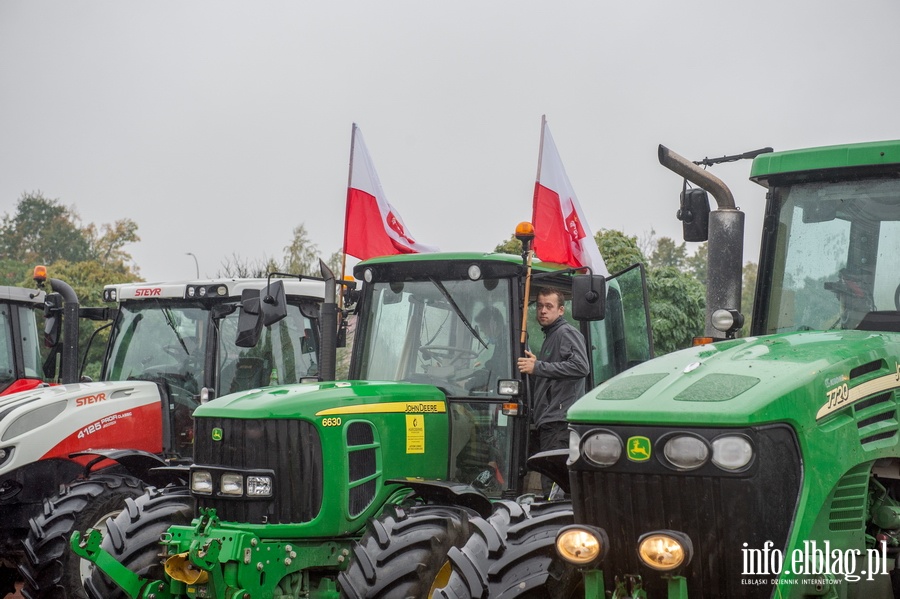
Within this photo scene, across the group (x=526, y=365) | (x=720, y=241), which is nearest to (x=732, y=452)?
(x=720, y=241)

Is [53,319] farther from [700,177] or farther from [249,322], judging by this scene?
[700,177]

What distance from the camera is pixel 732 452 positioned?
12.5ft

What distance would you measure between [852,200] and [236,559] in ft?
12.1

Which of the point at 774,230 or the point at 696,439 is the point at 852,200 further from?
the point at 696,439

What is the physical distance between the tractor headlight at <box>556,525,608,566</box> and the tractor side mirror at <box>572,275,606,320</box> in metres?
2.25

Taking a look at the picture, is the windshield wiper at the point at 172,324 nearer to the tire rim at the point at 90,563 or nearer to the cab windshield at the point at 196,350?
the cab windshield at the point at 196,350

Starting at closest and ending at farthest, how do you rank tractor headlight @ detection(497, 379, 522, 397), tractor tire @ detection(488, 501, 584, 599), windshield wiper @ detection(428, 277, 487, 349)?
tractor tire @ detection(488, 501, 584, 599)
tractor headlight @ detection(497, 379, 522, 397)
windshield wiper @ detection(428, 277, 487, 349)

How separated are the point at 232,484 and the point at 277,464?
0.29 meters

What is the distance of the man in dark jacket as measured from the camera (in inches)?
261

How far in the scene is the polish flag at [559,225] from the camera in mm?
8594

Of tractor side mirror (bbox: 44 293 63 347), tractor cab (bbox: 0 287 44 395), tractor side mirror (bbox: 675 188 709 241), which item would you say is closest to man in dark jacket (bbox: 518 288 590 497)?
tractor side mirror (bbox: 675 188 709 241)

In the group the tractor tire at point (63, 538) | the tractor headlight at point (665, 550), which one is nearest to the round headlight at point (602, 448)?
the tractor headlight at point (665, 550)
